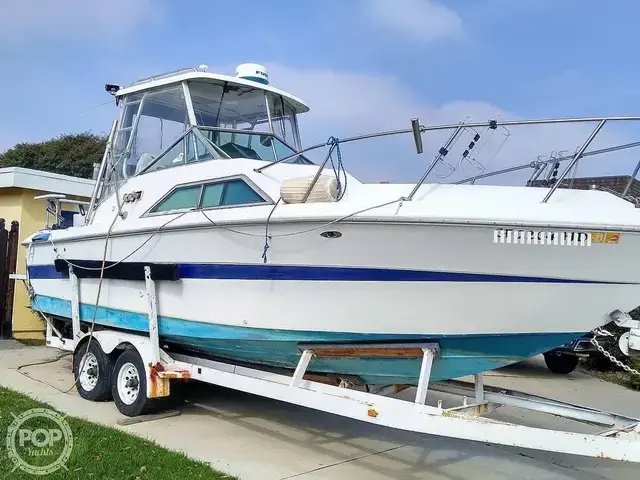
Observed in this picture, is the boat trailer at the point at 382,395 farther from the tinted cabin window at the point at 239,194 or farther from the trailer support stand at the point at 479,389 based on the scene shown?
the tinted cabin window at the point at 239,194

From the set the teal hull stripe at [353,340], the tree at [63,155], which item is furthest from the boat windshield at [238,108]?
the tree at [63,155]

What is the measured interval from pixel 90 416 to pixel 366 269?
3361mm

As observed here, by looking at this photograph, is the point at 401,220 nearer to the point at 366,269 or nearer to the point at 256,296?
the point at 366,269

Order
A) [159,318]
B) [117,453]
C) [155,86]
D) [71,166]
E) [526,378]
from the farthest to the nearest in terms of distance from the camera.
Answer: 1. [71,166]
2. [526,378]
3. [155,86]
4. [159,318]
5. [117,453]

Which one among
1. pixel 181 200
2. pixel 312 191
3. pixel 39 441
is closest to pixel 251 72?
pixel 181 200

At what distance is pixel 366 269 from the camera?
442cm

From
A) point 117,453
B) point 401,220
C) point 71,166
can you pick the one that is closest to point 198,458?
point 117,453

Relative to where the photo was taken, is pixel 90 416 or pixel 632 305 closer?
pixel 632 305

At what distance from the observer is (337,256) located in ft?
14.8

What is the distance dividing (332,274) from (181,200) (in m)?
1.93

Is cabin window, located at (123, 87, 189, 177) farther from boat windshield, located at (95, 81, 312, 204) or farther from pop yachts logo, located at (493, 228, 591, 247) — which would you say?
pop yachts logo, located at (493, 228, 591, 247)

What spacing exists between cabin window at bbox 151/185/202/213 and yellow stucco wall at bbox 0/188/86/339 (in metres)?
6.02

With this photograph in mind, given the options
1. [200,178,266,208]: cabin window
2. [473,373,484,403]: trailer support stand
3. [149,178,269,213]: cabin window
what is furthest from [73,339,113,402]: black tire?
[473,373,484,403]: trailer support stand

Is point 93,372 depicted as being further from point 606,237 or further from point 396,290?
point 606,237
